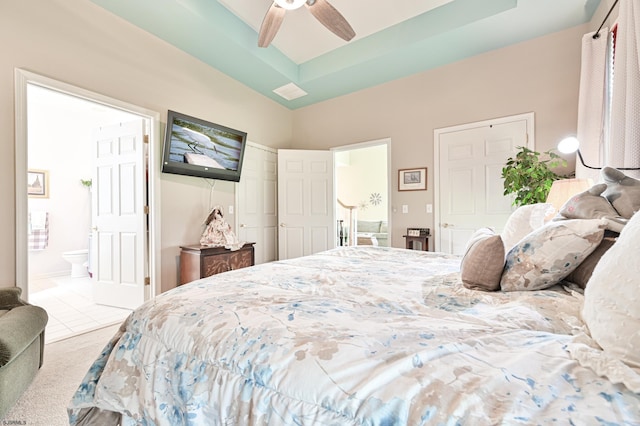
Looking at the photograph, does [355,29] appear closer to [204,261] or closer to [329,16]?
[329,16]

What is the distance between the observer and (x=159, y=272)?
3088 millimetres

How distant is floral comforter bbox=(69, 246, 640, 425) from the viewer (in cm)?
52

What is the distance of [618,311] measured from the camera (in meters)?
0.61

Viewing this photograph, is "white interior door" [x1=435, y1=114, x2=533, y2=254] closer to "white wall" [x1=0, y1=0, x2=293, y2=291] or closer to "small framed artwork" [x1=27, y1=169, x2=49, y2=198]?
"white wall" [x1=0, y1=0, x2=293, y2=291]

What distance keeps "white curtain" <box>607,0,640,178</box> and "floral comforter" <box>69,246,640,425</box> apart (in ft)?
3.88

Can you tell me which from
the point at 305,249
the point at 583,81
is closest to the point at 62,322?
the point at 305,249

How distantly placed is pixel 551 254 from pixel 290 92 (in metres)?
4.01

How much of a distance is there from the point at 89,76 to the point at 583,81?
4.30 metres

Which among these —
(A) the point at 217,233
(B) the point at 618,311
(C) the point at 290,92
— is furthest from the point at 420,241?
(B) the point at 618,311

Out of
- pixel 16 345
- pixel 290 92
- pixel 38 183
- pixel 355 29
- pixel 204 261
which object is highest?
pixel 355 29

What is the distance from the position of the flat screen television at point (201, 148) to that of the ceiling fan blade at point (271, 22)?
1221 mm

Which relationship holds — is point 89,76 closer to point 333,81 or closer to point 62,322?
point 62,322

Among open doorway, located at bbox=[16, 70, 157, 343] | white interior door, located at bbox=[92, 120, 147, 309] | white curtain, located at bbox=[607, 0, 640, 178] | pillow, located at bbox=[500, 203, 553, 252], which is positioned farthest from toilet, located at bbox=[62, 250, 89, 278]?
white curtain, located at bbox=[607, 0, 640, 178]

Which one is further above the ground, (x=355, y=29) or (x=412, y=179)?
(x=355, y=29)
